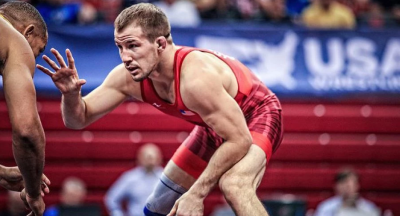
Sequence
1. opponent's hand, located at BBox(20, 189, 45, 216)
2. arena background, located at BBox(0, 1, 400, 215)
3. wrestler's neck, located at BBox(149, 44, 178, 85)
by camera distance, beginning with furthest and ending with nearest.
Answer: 1. arena background, located at BBox(0, 1, 400, 215)
2. wrestler's neck, located at BBox(149, 44, 178, 85)
3. opponent's hand, located at BBox(20, 189, 45, 216)

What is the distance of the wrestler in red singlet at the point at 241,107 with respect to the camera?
14.7 ft

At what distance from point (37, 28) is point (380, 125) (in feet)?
20.7

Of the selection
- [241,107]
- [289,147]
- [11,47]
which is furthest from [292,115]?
[11,47]

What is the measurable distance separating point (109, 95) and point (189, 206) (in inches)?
40.7

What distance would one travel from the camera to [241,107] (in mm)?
4656

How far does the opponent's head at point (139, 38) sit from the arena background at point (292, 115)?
4.21 m

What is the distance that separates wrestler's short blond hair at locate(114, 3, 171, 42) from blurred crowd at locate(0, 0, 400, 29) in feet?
14.0

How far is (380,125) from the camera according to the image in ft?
30.6

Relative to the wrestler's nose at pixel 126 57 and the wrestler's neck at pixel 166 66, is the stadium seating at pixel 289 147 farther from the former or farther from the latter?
the wrestler's nose at pixel 126 57

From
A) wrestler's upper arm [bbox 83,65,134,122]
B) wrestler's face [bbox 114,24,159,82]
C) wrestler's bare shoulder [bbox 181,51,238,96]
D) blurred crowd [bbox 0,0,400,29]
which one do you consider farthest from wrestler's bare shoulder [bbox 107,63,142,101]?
blurred crowd [bbox 0,0,400,29]

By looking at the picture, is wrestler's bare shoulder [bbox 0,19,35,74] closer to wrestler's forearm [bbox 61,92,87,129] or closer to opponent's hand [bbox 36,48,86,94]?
opponent's hand [bbox 36,48,86,94]

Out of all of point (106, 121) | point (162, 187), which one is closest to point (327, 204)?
point (106, 121)

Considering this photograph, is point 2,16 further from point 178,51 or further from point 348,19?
point 348,19

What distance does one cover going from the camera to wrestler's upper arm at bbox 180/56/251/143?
13.6 feet
